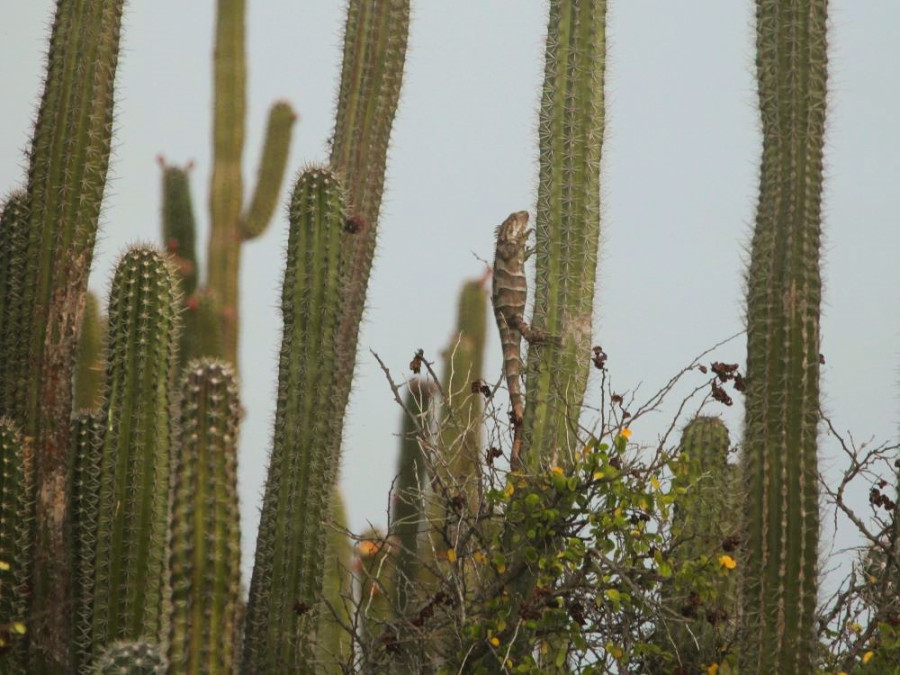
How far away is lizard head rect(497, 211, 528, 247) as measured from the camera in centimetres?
756

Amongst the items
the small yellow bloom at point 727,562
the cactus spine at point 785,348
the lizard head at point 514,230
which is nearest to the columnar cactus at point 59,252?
the lizard head at point 514,230

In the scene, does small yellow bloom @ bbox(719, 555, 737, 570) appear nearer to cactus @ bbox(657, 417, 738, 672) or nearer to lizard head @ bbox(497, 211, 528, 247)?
cactus @ bbox(657, 417, 738, 672)

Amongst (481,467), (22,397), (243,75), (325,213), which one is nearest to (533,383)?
(481,467)

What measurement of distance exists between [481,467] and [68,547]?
2224 mm

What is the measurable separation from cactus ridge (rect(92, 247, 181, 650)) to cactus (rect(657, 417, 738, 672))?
8.13 feet

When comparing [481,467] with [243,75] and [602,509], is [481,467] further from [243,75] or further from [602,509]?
[243,75]

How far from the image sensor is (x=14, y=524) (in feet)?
23.2

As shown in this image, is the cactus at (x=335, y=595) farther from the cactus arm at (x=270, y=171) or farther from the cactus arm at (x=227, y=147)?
the cactus arm at (x=270, y=171)

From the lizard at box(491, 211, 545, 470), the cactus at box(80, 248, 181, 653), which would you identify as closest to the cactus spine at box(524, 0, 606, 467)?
the lizard at box(491, 211, 545, 470)

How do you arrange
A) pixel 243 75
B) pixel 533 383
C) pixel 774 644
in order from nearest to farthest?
1. pixel 774 644
2. pixel 533 383
3. pixel 243 75

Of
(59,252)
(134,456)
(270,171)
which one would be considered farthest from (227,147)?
(134,456)

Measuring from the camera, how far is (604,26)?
7.48m

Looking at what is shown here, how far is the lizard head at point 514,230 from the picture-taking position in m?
7.56

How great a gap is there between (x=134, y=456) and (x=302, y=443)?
0.84 metres
